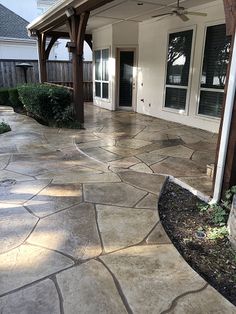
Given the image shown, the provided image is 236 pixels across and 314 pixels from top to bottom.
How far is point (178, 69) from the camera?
7031mm

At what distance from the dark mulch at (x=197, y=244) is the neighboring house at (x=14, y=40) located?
15.5m

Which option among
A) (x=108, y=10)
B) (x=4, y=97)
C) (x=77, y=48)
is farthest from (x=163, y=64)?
(x=4, y=97)

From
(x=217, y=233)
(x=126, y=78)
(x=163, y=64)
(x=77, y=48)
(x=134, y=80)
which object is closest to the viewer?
(x=217, y=233)

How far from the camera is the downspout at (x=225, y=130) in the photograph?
2.52 meters

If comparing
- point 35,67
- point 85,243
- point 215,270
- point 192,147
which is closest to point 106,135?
point 192,147

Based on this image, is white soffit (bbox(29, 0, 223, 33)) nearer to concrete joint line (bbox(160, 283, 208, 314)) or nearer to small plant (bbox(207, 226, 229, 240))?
small plant (bbox(207, 226, 229, 240))

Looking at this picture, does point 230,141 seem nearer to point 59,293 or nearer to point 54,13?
point 59,293

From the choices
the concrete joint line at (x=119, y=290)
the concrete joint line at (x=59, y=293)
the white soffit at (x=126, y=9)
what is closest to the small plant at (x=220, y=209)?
the concrete joint line at (x=119, y=290)

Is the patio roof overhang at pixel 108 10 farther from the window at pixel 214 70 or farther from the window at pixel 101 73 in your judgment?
the window at pixel 101 73

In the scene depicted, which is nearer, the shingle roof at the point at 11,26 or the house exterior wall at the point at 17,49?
the house exterior wall at the point at 17,49

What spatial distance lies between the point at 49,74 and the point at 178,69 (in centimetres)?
703

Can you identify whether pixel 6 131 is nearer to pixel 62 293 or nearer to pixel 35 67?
pixel 62 293

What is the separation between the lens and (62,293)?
1778 mm

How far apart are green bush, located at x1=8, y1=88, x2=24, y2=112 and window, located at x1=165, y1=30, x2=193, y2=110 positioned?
514cm
